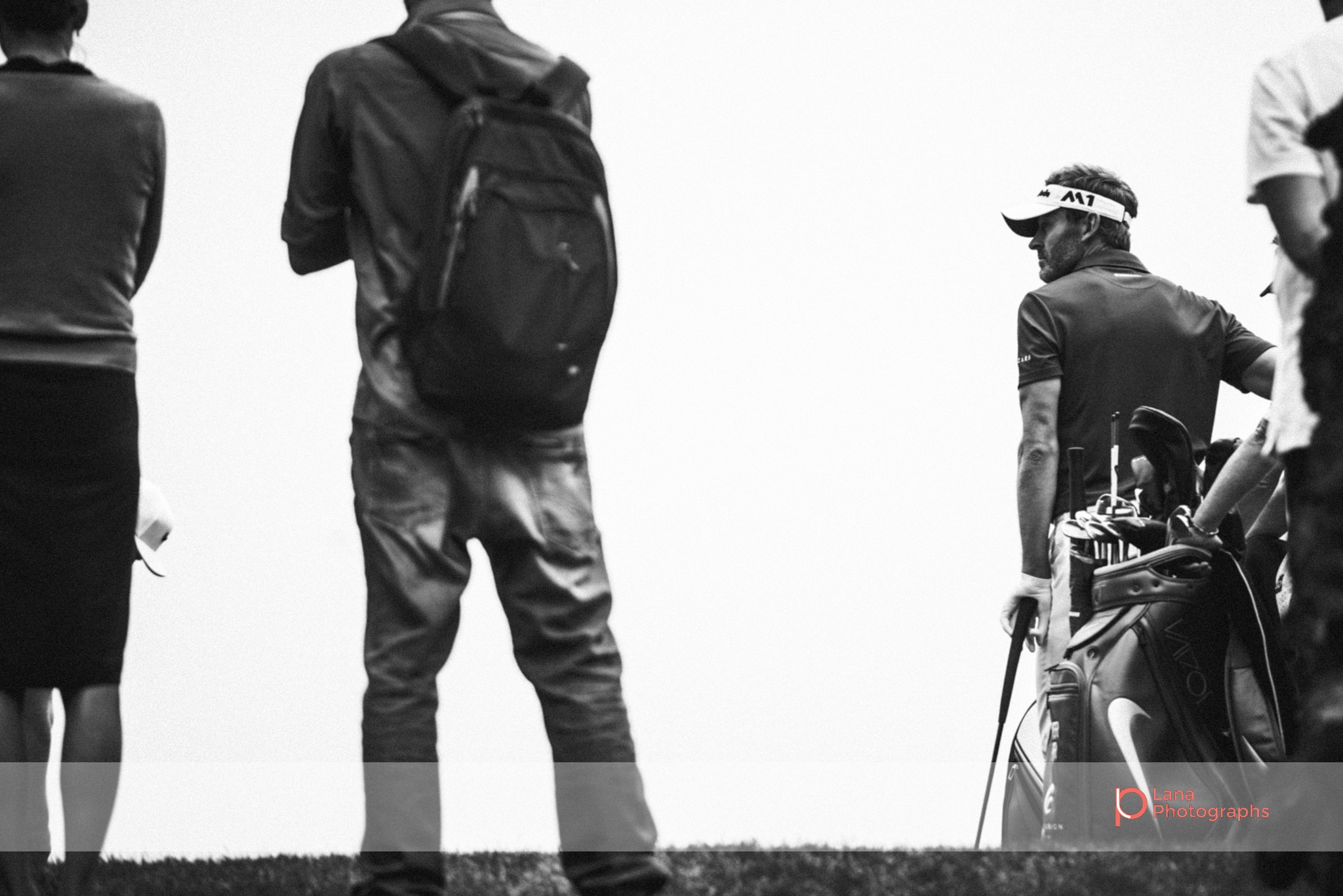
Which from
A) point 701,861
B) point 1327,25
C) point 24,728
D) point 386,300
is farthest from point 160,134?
point 1327,25

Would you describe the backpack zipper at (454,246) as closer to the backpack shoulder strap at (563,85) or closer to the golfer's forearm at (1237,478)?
the backpack shoulder strap at (563,85)

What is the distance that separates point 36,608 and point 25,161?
2.50ft

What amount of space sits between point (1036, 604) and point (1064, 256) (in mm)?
916

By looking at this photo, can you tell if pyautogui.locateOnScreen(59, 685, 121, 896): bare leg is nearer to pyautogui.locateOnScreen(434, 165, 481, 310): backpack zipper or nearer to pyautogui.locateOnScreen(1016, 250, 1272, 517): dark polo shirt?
pyautogui.locateOnScreen(434, 165, 481, 310): backpack zipper

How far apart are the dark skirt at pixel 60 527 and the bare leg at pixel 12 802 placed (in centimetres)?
6

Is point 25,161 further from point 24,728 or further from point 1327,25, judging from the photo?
point 1327,25

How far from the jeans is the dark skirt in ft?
1.66

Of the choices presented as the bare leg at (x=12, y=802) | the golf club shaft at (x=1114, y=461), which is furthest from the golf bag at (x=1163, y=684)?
the bare leg at (x=12, y=802)

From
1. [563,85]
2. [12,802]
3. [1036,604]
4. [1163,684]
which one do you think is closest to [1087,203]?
[1036,604]

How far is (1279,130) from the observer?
Answer: 2154 mm

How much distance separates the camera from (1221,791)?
3512 millimetres

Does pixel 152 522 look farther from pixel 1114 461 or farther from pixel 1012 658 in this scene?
pixel 1114 461

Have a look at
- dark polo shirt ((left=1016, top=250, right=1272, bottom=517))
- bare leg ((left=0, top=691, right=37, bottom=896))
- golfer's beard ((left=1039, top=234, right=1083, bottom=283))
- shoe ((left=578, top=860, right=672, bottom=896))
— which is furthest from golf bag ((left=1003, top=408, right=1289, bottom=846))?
bare leg ((left=0, top=691, right=37, bottom=896))

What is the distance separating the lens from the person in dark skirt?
9.16ft
